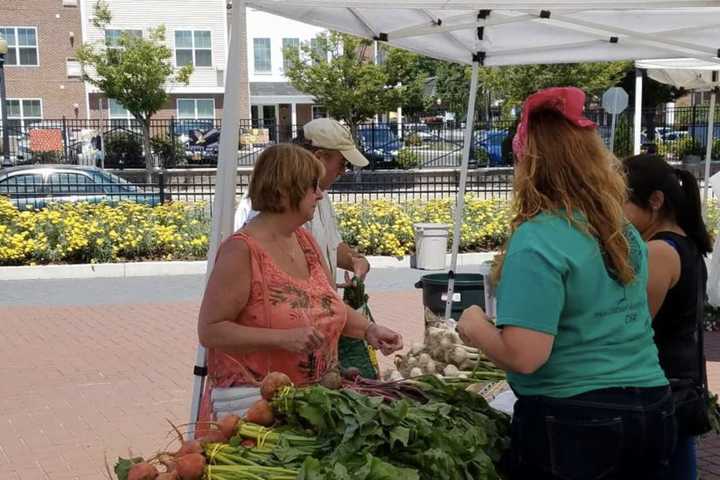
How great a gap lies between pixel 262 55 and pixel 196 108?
16.6ft

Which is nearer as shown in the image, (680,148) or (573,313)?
(573,313)

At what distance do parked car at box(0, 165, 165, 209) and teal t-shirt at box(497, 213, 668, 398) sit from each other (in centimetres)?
1289

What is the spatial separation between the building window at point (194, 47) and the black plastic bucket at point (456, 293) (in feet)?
121

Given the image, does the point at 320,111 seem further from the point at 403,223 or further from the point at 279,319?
the point at 279,319

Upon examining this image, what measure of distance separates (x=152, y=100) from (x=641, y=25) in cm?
2656

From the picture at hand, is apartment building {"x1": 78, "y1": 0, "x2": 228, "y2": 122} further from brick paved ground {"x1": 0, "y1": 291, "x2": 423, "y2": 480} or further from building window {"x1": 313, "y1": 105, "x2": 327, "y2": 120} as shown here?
brick paved ground {"x1": 0, "y1": 291, "x2": 423, "y2": 480}

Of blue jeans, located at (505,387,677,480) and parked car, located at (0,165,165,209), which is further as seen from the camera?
parked car, located at (0,165,165,209)

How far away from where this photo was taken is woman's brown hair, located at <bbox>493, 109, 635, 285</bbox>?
223 cm

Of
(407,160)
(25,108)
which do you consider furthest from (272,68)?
(407,160)

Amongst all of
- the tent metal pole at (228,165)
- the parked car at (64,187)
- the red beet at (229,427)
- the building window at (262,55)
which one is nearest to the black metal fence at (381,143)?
the parked car at (64,187)

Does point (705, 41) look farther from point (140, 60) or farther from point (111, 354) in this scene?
point (140, 60)

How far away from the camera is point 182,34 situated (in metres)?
41.6

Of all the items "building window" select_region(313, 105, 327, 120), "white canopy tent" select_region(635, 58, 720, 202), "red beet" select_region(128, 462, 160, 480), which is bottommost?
"red beet" select_region(128, 462, 160, 480)

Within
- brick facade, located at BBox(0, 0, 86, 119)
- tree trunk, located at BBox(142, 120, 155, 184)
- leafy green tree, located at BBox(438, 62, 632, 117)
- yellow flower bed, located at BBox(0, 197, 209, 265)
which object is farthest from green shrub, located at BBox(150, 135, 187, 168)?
brick facade, located at BBox(0, 0, 86, 119)
